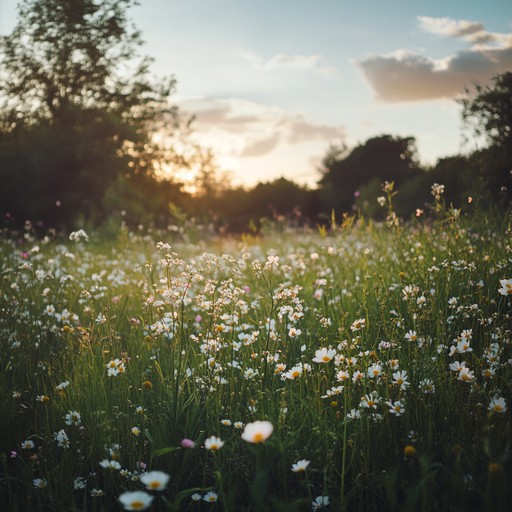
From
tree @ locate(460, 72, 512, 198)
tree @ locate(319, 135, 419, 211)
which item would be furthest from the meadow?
tree @ locate(319, 135, 419, 211)

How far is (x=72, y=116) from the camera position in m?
20.4

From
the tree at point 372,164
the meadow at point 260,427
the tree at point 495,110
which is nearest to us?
the meadow at point 260,427

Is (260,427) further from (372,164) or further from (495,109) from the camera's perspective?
(372,164)

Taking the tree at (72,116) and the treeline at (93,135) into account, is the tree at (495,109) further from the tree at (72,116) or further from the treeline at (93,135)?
the tree at (72,116)

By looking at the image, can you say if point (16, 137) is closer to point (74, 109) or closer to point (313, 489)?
point (74, 109)

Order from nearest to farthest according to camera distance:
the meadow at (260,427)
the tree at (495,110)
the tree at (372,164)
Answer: the meadow at (260,427), the tree at (495,110), the tree at (372,164)

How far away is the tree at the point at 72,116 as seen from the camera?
18234mm

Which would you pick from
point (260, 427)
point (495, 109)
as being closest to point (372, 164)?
point (495, 109)

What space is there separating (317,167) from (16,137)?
2824 cm

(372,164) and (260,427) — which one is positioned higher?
(372,164)

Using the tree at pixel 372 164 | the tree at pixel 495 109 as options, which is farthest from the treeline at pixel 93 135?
the tree at pixel 372 164

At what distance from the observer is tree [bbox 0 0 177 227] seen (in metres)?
18.2

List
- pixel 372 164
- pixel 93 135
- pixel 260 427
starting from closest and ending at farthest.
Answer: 1. pixel 260 427
2. pixel 93 135
3. pixel 372 164

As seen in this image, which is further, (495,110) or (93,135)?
(93,135)
